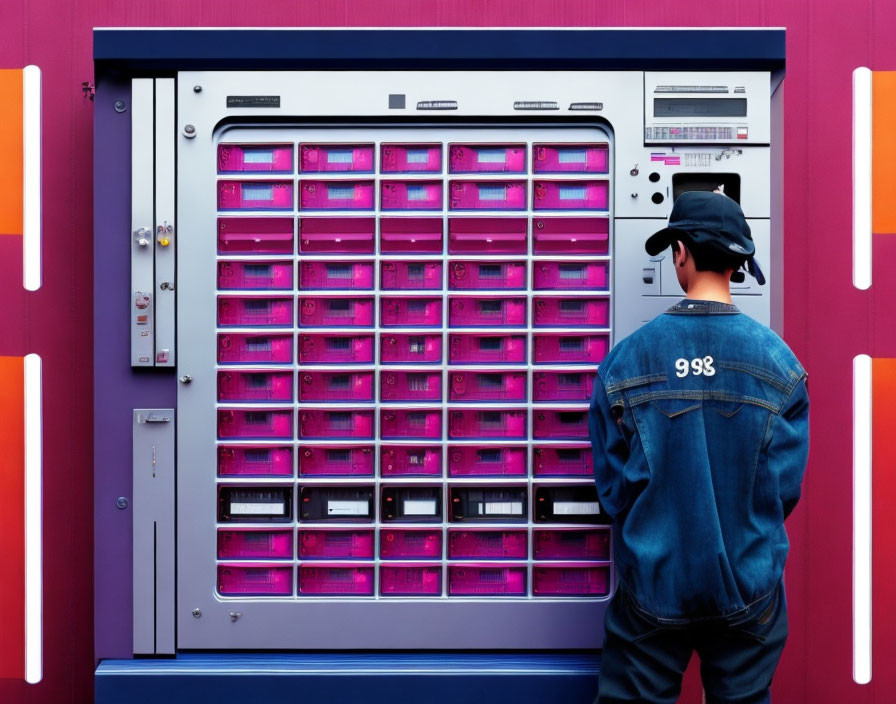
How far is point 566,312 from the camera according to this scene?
2193 mm

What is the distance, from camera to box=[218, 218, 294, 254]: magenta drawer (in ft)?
7.09

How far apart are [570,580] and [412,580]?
0.53m

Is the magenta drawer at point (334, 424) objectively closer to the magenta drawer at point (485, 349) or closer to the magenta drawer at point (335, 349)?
the magenta drawer at point (335, 349)

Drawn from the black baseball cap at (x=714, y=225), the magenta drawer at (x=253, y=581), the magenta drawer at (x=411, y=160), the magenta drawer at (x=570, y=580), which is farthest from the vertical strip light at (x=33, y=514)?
the black baseball cap at (x=714, y=225)

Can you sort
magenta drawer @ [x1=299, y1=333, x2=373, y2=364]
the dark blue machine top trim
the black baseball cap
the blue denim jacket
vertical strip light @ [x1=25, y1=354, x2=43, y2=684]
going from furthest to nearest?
1. vertical strip light @ [x1=25, y1=354, x2=43, y2=684]
2. magenta drawer @ [x1=299, y1=333, x2=373, y2=364]
3. the dark blue machine top trim
4. the black baseball cap
5. the blue denim jacket

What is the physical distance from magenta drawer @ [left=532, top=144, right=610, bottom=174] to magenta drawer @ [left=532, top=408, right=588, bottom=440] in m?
0.80

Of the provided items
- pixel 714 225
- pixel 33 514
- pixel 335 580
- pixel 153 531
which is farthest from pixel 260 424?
pixel 714 225

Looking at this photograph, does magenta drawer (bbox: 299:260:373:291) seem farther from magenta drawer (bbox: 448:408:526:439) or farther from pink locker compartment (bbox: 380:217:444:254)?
magenta drawer (bbox: 448:408:526:439)

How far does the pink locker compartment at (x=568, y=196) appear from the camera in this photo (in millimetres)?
2182

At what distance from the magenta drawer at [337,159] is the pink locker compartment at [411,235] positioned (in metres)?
0.20

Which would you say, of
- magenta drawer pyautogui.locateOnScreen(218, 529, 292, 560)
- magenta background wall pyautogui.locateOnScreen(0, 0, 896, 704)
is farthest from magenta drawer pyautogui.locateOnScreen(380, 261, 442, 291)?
A: magenta background wall pyautogui.locateOnScreen(0, 0, 896, 704)

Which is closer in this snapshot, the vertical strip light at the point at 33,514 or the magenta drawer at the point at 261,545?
the magenta drawer at the point at 261,545

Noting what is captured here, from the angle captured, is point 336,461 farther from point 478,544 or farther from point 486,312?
point 486,312

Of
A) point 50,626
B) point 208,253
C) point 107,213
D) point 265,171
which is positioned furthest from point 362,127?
point 50,626
